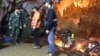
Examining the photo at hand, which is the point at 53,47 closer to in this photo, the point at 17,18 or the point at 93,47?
the point at 93,47

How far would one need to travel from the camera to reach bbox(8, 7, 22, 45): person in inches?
404

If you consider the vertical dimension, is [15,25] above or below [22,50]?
above

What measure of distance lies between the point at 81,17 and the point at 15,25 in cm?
237

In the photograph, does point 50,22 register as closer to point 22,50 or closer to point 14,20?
point 22,50

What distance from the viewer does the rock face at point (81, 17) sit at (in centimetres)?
893

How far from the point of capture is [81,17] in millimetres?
9078

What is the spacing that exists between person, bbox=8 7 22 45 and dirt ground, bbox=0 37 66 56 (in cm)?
28

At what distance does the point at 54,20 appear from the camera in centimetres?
863

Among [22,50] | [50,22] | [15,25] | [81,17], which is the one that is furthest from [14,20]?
[81,17]

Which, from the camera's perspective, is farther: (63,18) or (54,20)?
(63,18)

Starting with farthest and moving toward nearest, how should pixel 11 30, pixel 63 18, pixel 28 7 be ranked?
pixel 28 7 < pixel 11 30 < pixel 63 18

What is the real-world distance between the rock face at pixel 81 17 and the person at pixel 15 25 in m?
1.42

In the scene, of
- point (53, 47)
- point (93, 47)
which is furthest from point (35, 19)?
point (93, 47)

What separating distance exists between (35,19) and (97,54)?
228cm
